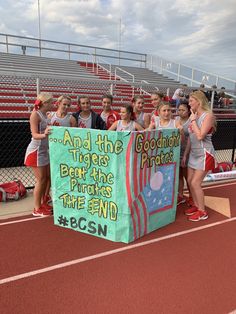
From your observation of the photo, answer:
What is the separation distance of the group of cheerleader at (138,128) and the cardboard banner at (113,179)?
31cm

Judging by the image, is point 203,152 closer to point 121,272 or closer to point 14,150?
point 121,272

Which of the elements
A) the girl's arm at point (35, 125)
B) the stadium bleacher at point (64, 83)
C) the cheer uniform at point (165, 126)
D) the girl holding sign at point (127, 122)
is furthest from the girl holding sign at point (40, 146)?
the stadium bleacher at point (64, 83)

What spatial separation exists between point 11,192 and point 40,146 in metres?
1.34

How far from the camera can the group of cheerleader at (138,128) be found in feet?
12.6

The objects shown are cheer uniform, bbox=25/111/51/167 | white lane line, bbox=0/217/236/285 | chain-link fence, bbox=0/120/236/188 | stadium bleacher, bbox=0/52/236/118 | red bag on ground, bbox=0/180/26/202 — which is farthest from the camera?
stadium bleacher, bbox=0/52/236/118

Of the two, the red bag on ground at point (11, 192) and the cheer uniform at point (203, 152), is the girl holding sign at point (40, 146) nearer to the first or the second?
the red bag on ground at point (11, 192)

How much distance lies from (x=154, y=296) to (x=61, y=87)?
32.9ft

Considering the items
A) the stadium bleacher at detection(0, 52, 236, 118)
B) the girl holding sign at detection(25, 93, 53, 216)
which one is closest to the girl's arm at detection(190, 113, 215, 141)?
the girl holding sign at detection(25, 93, 53, 216)

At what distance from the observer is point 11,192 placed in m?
4.80

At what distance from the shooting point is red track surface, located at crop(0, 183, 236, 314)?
2.44m

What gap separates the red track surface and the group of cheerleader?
55cm

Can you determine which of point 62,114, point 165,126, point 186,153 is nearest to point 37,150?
point 62,114

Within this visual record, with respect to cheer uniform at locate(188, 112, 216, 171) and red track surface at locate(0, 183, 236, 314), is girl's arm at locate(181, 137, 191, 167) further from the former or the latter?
red track surface at locate(0, 183, 236, 314)

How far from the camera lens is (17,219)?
13.5 ft
